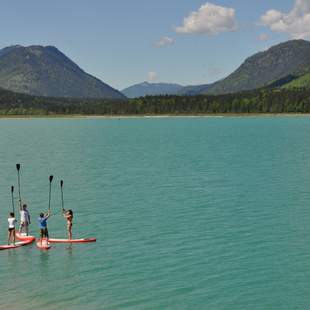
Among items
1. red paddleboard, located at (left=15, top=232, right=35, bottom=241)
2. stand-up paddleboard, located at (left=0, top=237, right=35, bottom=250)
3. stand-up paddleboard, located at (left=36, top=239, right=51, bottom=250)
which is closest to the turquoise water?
stand-up paddleboard, located at (left=36, top=239, right=51, bottom=250)

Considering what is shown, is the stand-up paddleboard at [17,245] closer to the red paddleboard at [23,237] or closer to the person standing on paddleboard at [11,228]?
the red paddleboard at [23,237]

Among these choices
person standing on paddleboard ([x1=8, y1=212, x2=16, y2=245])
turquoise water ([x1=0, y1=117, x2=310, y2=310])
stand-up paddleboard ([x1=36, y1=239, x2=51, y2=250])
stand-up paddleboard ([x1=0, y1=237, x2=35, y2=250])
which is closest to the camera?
turquoise water ([x1=0, y1=117, x2=310, y2=310])

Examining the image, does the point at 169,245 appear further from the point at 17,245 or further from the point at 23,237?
the point at 23,237

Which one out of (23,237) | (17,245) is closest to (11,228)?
(17,245)

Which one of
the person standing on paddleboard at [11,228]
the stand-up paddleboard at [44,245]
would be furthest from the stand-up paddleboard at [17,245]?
the stand-up paddleboard at [44,245]

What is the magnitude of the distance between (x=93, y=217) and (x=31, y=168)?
4181cm

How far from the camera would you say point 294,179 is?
69375mm

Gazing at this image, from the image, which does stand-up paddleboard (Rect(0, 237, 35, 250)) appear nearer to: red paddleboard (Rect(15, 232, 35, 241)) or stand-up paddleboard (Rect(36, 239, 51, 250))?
red paddleboard (Rect(15, 232, 35, 241))

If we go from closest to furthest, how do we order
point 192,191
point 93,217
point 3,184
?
point 93,217 → point 192,191 → point 3,184

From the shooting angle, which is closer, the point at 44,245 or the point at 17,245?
the point at 44,245

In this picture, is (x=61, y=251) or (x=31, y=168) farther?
(x=31, y=168)

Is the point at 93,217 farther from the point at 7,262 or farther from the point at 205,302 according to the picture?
the point at 205,302

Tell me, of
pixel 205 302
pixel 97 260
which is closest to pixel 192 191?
pixel 97 260

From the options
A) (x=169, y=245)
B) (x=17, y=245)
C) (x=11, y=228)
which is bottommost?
(x=17, y=245)
